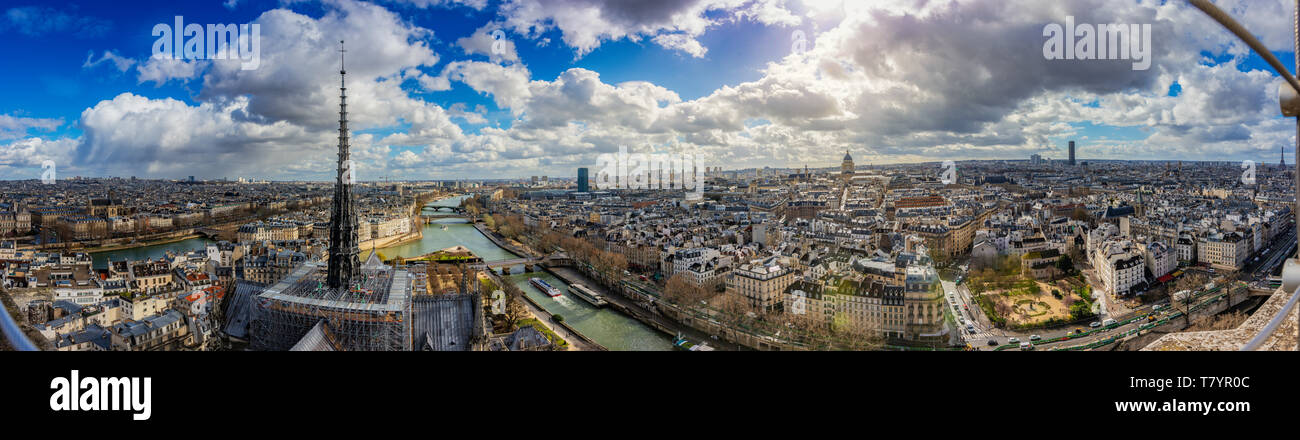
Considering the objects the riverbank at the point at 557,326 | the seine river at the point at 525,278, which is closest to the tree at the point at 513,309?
the riverbank at the point at 557,326

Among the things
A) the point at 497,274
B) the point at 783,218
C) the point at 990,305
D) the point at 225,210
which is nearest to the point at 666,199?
the point at 783,218

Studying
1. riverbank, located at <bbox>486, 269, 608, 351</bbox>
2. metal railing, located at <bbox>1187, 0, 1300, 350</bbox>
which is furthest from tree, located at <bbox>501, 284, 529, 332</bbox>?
metal railing, located at <bbox>1187, 0, 1300, 350</bbox>

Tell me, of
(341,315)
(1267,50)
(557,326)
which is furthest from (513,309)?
(1267,50)

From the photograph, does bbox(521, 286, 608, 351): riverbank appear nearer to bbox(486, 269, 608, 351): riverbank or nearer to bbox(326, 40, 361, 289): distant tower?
bbox(486, 269, 608, 351): riverbank

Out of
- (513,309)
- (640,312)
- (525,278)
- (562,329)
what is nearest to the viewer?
(562,329)

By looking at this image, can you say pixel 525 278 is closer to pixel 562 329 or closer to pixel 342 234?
pixel 562 329

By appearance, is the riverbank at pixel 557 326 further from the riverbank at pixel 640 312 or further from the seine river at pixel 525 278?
the riverbank at pixel 640 312
